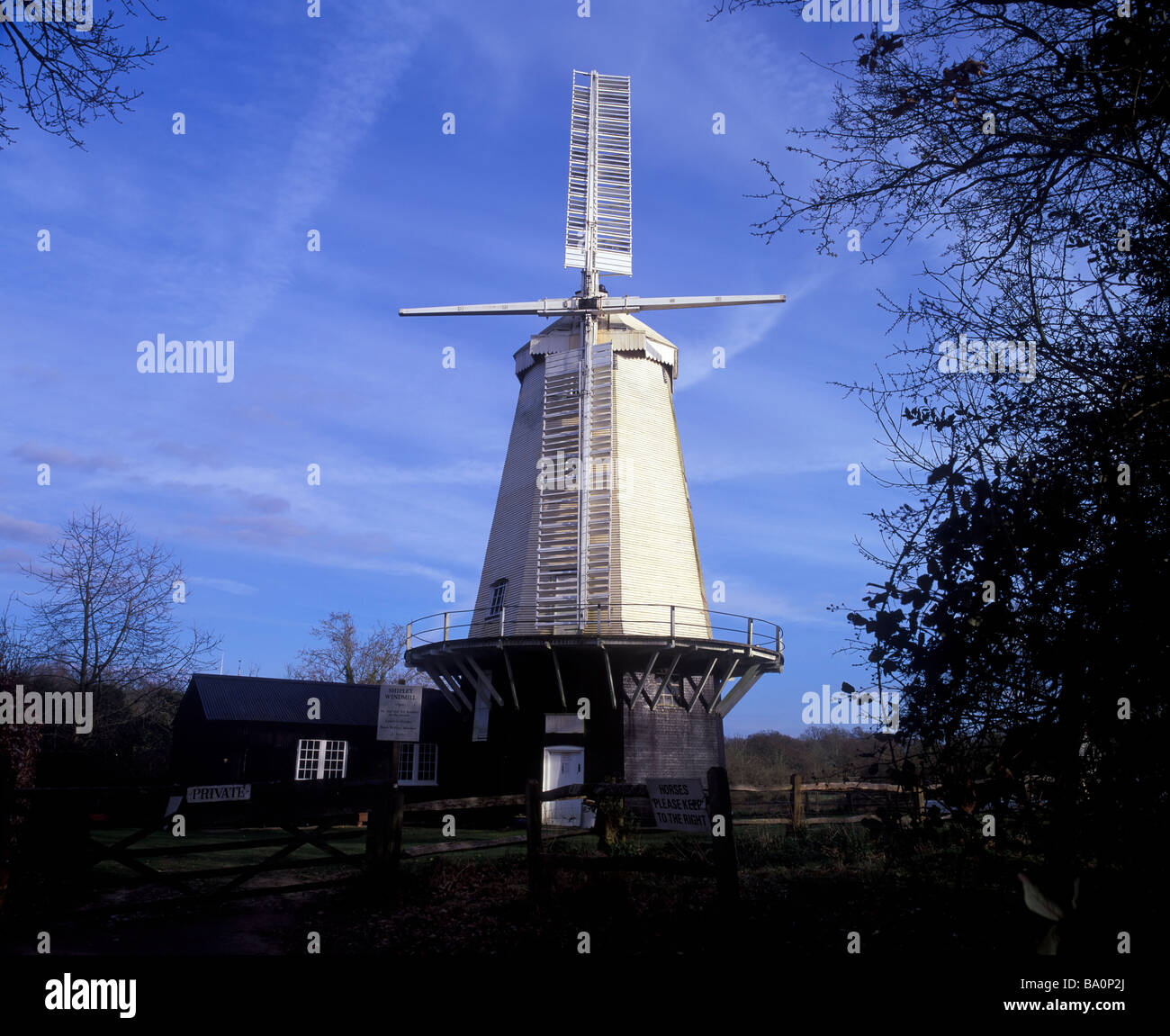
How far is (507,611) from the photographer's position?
72.1 feet

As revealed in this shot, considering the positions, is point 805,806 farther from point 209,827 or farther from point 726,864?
point 209,827

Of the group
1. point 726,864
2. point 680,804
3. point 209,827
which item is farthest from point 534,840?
point 209,827

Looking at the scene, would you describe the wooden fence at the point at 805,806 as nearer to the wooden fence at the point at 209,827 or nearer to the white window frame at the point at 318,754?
the wooden fence at the point at 209,827

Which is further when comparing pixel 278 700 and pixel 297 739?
pixel 278 700

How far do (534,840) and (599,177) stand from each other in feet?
79.4

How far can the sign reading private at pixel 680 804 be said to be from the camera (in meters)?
7.31

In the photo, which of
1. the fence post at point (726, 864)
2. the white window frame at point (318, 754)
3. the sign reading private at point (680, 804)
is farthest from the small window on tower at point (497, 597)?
the fence post at point (726, 864)

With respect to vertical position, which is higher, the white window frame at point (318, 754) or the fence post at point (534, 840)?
the fence post at point (534, 840)

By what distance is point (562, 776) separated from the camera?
21047 millimetres

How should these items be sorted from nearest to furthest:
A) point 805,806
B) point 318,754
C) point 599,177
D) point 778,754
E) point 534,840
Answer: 1. point 534,840
2. point 805,806
3. point 318,754
4. point 599,177
5. point 778,754

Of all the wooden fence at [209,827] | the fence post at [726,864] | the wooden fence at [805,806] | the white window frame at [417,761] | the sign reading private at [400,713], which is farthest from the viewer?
the white window frame at [417,761]

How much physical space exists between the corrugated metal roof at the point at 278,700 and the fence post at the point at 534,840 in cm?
1644
